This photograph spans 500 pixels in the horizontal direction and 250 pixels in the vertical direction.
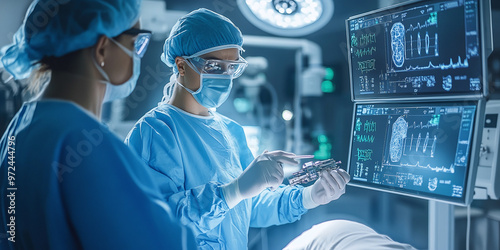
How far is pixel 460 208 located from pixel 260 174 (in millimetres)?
1617

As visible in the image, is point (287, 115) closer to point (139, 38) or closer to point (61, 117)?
point (139, 38)

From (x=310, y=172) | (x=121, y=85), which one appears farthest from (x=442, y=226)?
(x=121, y=85)

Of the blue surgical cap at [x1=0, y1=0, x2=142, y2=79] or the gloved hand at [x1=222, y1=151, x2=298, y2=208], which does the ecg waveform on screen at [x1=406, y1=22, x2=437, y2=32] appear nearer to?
the gloved hand at [x1=222, y1=151, x2=298, y2=208]

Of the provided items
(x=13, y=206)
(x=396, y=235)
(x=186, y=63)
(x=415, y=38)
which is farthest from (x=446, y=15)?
(x=396, y=235)

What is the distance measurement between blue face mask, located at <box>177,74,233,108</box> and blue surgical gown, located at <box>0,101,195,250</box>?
1.95 feet

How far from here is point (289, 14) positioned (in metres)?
1.54

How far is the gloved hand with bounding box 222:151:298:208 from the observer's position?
4.03ft

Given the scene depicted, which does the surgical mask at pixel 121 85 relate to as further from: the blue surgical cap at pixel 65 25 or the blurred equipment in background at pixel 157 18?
the blurred equipment in background at pixel 157 18

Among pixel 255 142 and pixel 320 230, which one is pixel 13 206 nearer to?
pixel 320 230

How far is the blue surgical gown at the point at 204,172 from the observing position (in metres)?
1.20

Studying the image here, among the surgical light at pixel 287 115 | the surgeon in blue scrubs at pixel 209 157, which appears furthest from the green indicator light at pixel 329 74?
the surgeon in blue scrubs at pixel 209 157

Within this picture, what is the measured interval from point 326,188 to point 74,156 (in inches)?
34.7

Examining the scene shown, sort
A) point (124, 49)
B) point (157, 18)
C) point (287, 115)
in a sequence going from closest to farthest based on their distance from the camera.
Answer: point (124, 49), point (157, 18), point (287, 115)

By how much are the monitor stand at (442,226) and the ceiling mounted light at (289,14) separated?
0.82 m
